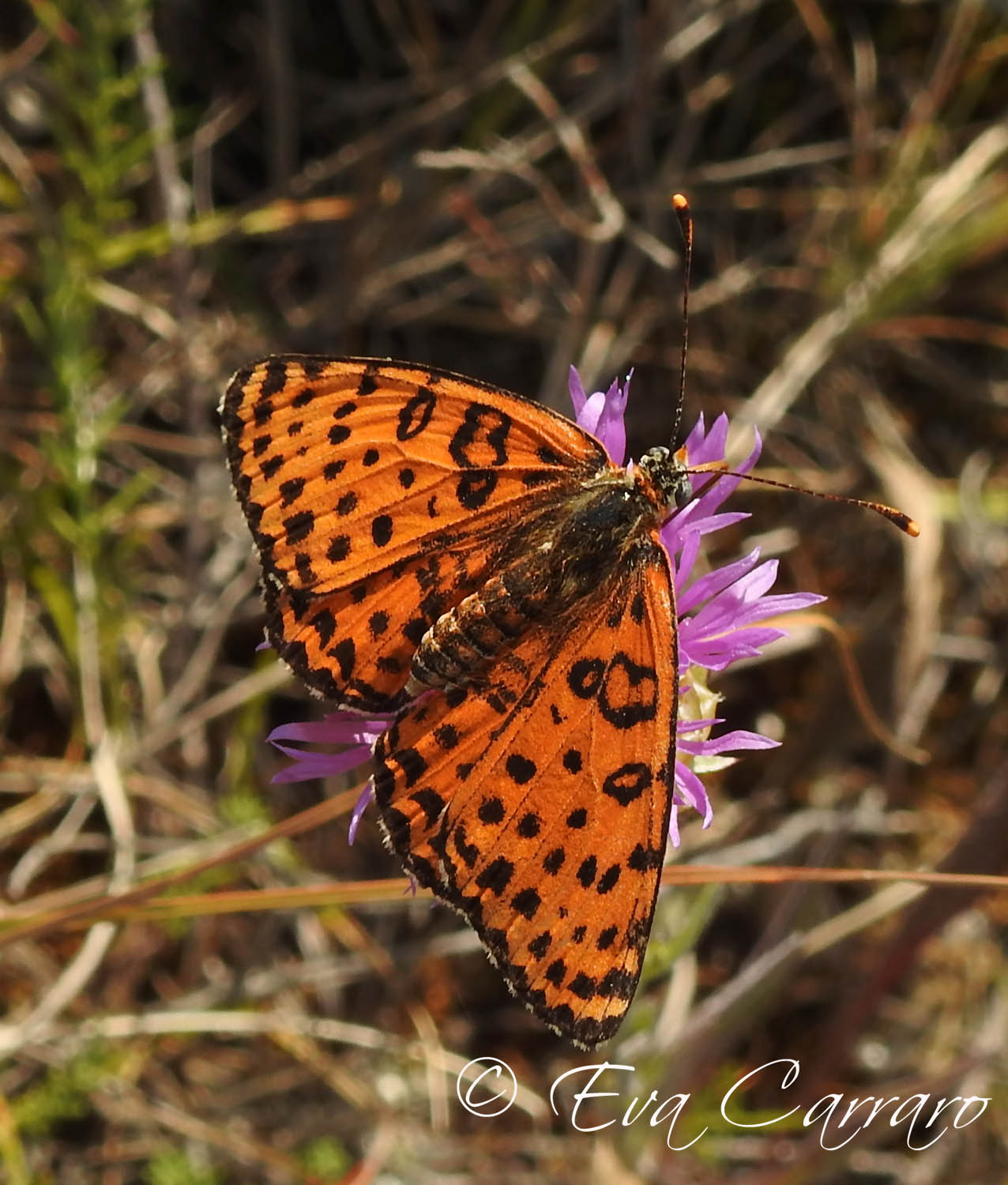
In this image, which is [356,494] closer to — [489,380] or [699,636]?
[699,636]

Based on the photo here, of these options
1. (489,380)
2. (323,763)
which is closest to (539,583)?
(323,763)

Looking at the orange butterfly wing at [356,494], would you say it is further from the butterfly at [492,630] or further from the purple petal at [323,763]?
the purple petal at [323,763]

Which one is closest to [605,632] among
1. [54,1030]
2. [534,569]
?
[534,569]

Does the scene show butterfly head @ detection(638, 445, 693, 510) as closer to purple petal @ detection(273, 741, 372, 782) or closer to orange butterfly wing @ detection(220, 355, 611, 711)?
orange butterfly wing @ detection(220, 355, 611, 711)

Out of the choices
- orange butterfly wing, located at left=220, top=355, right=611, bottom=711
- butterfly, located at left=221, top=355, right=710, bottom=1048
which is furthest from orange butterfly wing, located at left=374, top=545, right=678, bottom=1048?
orange butterfly wing, located at left=220, top=355, right=611, bottom=711

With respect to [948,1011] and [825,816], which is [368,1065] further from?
[948,1011]

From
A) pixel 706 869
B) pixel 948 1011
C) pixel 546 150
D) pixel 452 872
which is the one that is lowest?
pixel 948 1011

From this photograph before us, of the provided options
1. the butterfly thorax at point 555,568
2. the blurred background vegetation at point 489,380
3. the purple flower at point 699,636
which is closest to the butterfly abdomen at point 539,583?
the butterfly thorax at point 555,568
